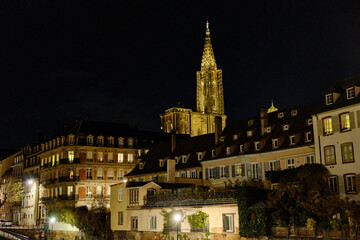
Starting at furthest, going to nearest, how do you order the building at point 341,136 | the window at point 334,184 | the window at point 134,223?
1. the window at point 134,223
2. the window at point 334,184
3. the building at point 341,136

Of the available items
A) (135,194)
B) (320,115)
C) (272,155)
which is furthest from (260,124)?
(135,194)

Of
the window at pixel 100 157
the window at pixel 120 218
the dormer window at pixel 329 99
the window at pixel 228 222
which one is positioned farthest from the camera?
the window at pixel 100 157

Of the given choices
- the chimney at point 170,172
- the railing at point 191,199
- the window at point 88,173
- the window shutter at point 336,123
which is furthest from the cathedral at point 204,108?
the window shutter at point 336,123

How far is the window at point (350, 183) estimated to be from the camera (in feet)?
125

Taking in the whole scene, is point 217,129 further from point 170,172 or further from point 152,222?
point 152,222

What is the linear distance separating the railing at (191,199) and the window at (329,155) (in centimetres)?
887

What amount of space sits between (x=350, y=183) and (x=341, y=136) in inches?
158

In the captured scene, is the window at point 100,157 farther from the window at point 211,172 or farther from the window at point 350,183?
the window at point 350,183

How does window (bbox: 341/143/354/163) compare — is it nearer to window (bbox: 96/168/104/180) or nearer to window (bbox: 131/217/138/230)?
window (bbox: 131/217/138/230)

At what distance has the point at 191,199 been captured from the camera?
43.0 meters

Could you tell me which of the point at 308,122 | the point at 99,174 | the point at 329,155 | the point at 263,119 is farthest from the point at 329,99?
the point at 99,174

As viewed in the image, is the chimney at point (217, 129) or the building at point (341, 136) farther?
the chimney at point (217, 129)

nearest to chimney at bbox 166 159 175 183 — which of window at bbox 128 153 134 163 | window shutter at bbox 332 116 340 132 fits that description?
window shutter at bbox 332 116 340 132

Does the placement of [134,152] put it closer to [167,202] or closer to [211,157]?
[211,157]
